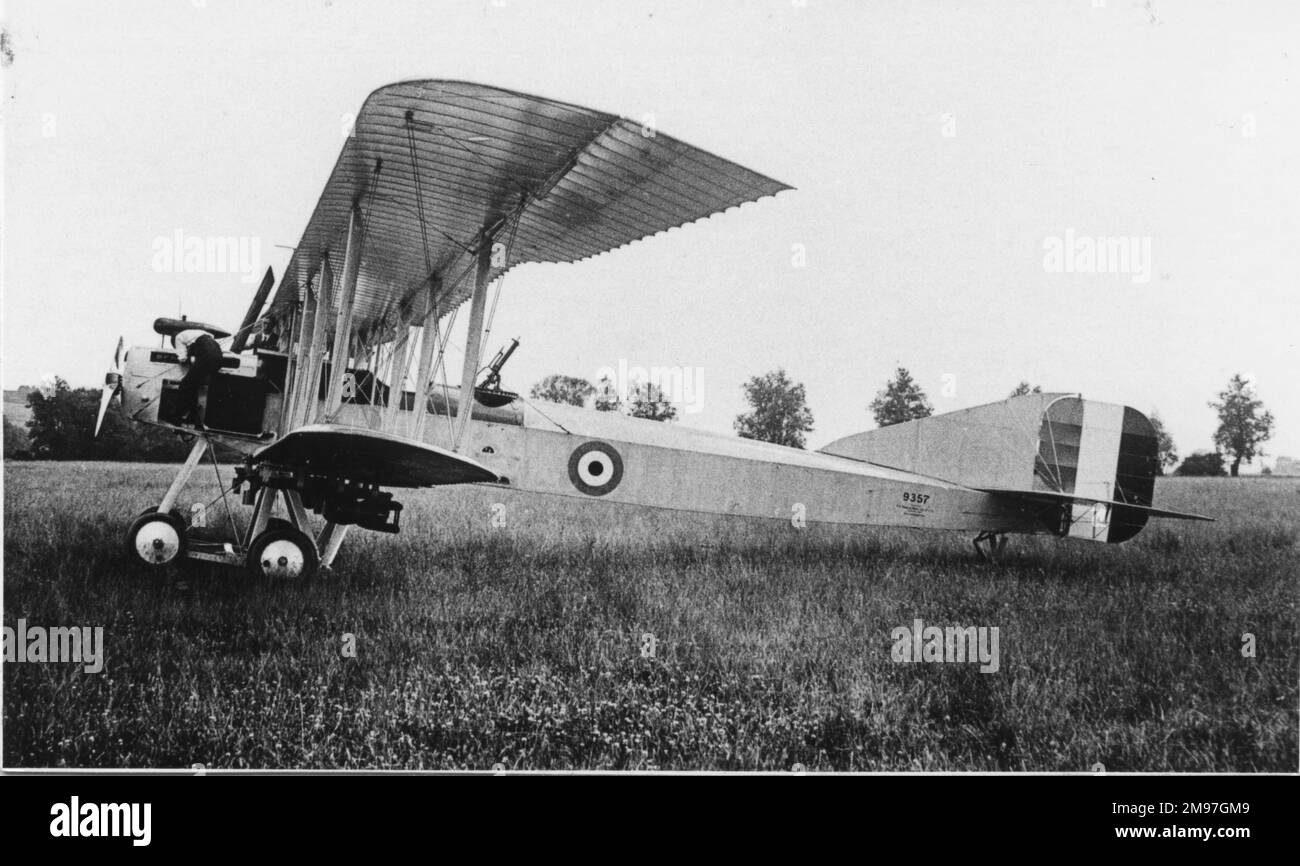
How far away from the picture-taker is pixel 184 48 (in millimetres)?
2787

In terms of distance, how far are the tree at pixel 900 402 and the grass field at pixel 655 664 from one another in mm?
977

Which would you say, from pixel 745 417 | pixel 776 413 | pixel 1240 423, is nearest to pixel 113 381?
pixel 745 417

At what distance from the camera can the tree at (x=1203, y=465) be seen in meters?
3.46

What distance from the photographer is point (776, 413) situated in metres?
3.98

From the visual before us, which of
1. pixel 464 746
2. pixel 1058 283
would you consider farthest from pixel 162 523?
pixel 1058 283

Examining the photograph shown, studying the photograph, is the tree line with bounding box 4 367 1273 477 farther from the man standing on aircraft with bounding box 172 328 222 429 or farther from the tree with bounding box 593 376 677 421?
the man standing on aircraft with bounding box 172 328 222 429

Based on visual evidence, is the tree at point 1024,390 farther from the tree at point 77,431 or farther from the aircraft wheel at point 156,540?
the tree at point 77,431

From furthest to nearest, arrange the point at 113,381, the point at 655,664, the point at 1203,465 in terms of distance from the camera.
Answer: the point at 1203,465 < the point at 113,381 < the point at 655,664

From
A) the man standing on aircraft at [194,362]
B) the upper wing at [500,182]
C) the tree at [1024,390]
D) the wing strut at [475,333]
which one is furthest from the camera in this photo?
the tree at [1024,390]

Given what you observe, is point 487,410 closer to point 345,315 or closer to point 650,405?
point 650,405

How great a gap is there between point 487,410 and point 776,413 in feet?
5.84

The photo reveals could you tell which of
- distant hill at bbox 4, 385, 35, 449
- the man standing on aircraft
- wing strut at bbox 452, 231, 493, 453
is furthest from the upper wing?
distant hill at bbox 4, 385, 35, 449

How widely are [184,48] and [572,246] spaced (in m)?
1.88

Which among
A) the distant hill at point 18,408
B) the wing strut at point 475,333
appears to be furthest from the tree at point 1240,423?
the distant hill at point 18,408
